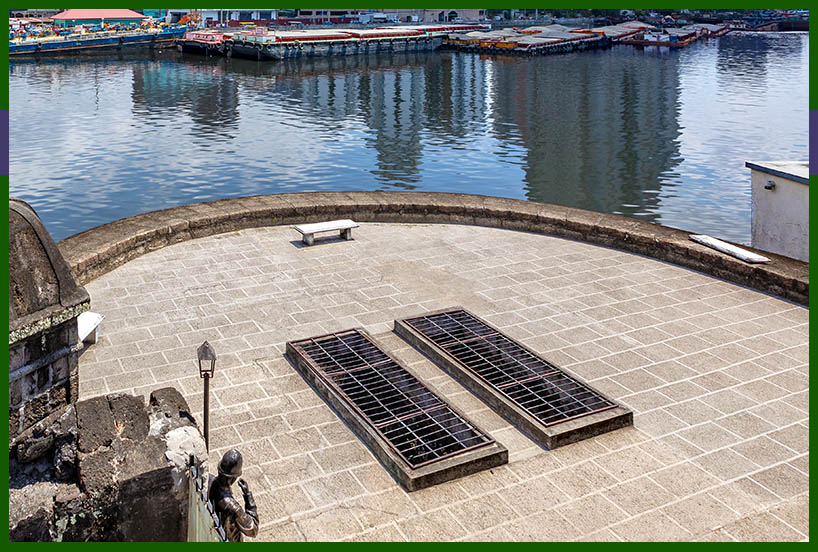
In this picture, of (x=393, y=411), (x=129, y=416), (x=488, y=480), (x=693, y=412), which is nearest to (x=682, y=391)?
(x=693, y=412)

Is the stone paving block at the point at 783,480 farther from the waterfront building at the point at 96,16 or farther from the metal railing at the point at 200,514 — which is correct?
the waterfront building at the point at 96,16

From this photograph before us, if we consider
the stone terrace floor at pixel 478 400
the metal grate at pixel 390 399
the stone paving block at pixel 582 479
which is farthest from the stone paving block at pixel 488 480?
the stone paving block at pixel 582 479

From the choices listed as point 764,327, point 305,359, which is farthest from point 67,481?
point 764,327

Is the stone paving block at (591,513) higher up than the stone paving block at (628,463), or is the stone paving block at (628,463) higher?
the stone paving block at (628,463)

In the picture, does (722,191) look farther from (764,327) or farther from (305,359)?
(305,359)

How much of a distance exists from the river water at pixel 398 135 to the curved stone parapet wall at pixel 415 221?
54.3ft

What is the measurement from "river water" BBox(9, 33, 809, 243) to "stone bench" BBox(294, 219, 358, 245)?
18.1 m

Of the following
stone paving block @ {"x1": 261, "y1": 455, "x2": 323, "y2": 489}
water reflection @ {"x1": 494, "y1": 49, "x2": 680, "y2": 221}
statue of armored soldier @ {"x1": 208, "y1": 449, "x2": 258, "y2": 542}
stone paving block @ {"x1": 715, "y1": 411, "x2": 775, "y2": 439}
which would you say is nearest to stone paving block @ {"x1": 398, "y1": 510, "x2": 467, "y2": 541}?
stone paving block @ {"x1": 261, "y1": 455, "x2": 323, "y2": 489}

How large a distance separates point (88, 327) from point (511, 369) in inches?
191

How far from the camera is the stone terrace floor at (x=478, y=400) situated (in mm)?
6910

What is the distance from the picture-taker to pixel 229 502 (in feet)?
19.6

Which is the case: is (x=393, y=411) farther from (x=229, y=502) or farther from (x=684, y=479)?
(x=684, y=479)

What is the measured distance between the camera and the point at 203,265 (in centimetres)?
1266

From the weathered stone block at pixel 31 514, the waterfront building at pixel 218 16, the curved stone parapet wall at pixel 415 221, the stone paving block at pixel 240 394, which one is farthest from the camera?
the waterfront building at pixel 218 16
